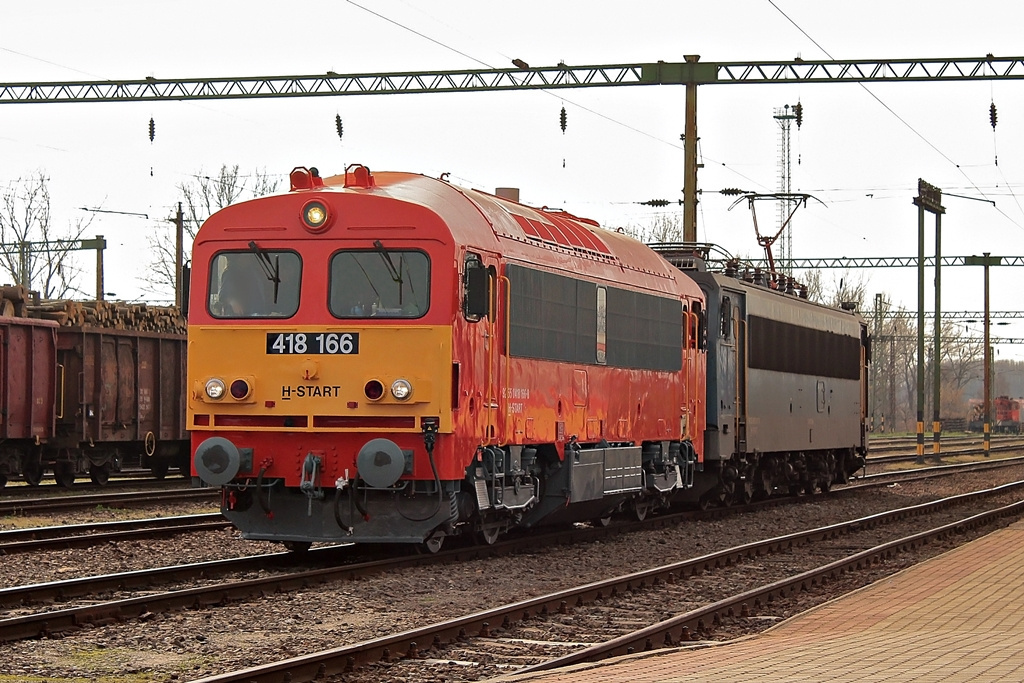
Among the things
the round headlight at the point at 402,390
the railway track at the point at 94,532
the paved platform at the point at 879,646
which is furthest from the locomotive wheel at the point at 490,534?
the paved platform at the point at 879,646

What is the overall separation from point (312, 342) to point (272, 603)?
2952mm

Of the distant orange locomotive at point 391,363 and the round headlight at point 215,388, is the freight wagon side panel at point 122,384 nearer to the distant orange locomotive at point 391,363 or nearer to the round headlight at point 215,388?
the distant orange locomotive at point 391,363

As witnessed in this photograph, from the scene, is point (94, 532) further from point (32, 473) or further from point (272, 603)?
point (32, 473)

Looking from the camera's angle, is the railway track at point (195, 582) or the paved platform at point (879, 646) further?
the railway track at point (195, 582)

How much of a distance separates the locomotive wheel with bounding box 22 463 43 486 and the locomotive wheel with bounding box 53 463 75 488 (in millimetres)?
446

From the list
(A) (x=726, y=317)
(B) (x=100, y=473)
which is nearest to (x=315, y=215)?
(A) (x=726, y=317)

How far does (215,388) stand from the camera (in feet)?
46.9

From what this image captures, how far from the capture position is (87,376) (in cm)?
Answer: 2703

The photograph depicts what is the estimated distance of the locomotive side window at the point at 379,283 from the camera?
46.3 ft

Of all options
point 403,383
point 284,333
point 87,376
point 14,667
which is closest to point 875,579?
point 403,383

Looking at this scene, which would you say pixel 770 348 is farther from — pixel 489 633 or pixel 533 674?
pixel 533 674

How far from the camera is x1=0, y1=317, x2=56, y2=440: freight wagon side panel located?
80.6 ft

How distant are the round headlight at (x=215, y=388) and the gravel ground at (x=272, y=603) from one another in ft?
6.29

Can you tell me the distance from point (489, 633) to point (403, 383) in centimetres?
346
